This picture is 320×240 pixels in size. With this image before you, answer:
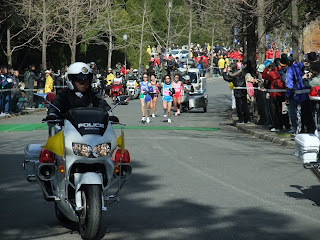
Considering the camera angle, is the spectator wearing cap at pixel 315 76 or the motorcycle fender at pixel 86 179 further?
the spectator wearing cap at pixel 315 76

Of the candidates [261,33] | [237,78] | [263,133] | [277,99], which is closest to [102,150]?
[263,133]

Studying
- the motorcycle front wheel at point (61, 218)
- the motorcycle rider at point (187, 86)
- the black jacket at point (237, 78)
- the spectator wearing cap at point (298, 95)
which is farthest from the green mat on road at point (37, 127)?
the motorcycle front wheel at point (61, 218)

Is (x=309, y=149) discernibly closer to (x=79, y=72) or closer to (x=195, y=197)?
(x=195, y=197)

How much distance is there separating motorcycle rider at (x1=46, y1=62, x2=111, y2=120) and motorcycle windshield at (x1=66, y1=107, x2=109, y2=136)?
607mm

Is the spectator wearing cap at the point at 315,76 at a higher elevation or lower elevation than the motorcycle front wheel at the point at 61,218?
higher

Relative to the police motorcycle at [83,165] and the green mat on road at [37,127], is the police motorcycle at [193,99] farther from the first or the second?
the police motorcycle at [83,165]

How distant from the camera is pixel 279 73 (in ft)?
67.6

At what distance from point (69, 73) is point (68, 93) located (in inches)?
9.2

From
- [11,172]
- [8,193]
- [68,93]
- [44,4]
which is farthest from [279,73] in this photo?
[44,4]

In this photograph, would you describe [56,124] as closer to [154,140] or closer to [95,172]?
[95,172]

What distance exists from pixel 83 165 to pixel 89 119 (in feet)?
1.46

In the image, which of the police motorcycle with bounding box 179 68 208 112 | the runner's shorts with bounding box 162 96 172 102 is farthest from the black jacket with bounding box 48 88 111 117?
the police motorcycle with bounding box 179 68 208 112

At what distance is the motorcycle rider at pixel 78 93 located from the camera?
27.6ft

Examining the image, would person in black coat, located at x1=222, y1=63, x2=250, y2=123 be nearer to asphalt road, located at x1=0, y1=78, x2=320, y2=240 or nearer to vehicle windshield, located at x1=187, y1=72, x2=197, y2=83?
asphalt road, located at x1=0, y1=78, x2=320, y2=240
